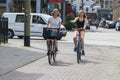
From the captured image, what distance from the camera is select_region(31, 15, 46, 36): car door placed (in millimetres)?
29562

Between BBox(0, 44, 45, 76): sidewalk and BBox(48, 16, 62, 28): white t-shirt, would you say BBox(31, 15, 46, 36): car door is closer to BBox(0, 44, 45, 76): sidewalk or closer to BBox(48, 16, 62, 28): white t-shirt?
BBox(0, 44, 45, 76): sidewalk

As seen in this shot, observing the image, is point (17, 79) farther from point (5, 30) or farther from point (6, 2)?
point (6, 2)

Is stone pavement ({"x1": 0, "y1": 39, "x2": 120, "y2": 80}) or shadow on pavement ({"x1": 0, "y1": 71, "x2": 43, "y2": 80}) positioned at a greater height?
shadow on pavement ({"x1": 0, "y1": 71, "x2": 43, "y2": 80})

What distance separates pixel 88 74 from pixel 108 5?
422ft

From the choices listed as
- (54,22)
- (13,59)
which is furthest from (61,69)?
(13,59)

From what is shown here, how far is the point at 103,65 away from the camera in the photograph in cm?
1420

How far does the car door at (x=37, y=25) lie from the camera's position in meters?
29.6

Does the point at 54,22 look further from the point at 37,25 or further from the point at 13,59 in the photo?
the point at 37,25

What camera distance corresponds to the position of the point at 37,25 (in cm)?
2970

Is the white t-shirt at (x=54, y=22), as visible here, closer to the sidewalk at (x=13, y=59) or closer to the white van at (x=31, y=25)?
the sidewalk at (x=13, y=59)

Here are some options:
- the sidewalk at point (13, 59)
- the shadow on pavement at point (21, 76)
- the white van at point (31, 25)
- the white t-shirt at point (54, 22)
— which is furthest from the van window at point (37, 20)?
the shadow on pavement at point (21, 76)

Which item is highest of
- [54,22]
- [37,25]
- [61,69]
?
[54,22]

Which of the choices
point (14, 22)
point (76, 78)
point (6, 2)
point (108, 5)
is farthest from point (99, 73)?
point (108, 5)

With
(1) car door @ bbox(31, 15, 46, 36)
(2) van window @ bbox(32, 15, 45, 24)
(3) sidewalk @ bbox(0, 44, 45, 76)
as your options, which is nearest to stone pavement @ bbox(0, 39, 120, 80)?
(3) sidewalk @ bbox(0, 44, 45, 76)
